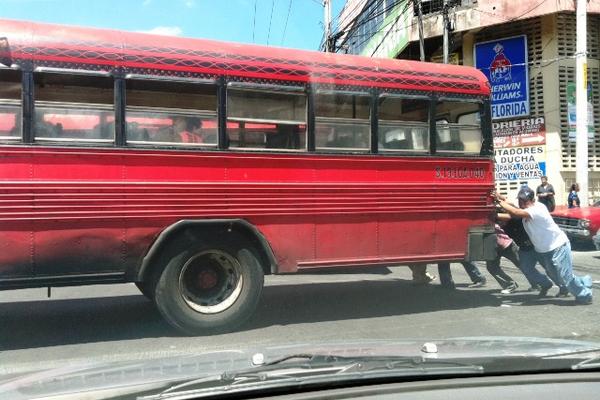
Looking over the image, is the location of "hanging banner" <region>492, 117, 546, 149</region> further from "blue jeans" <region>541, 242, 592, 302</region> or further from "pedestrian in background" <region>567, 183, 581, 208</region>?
"blue jeans" <region>541, 242, 592, 302</region>

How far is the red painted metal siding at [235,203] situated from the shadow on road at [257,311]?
777 mm

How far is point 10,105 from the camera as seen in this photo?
5410 mm

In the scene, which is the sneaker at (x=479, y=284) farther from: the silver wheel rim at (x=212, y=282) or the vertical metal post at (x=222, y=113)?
the vertical metal post at (x=222, y=113)

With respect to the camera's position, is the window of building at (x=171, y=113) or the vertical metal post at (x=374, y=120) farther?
the vertical metal post at (x=374, y=120)

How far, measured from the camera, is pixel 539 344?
9.80 feet

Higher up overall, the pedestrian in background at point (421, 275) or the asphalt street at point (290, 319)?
the pedestrian in background at point (421, 275)

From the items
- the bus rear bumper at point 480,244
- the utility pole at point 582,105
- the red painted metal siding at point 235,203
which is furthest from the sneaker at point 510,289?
the utility pole at point 582,105

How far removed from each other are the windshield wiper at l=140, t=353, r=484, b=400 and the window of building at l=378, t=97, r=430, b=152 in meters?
4.53

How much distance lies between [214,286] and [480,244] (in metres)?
3.34

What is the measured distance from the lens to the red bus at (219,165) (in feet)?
17.9

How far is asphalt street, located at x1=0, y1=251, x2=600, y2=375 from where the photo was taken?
5.66m

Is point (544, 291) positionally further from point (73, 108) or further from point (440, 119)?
point (73, 108)

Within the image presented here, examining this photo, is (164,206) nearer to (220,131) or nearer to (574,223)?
(220,131)

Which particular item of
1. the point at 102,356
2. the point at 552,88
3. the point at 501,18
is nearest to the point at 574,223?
the point at 552,88
